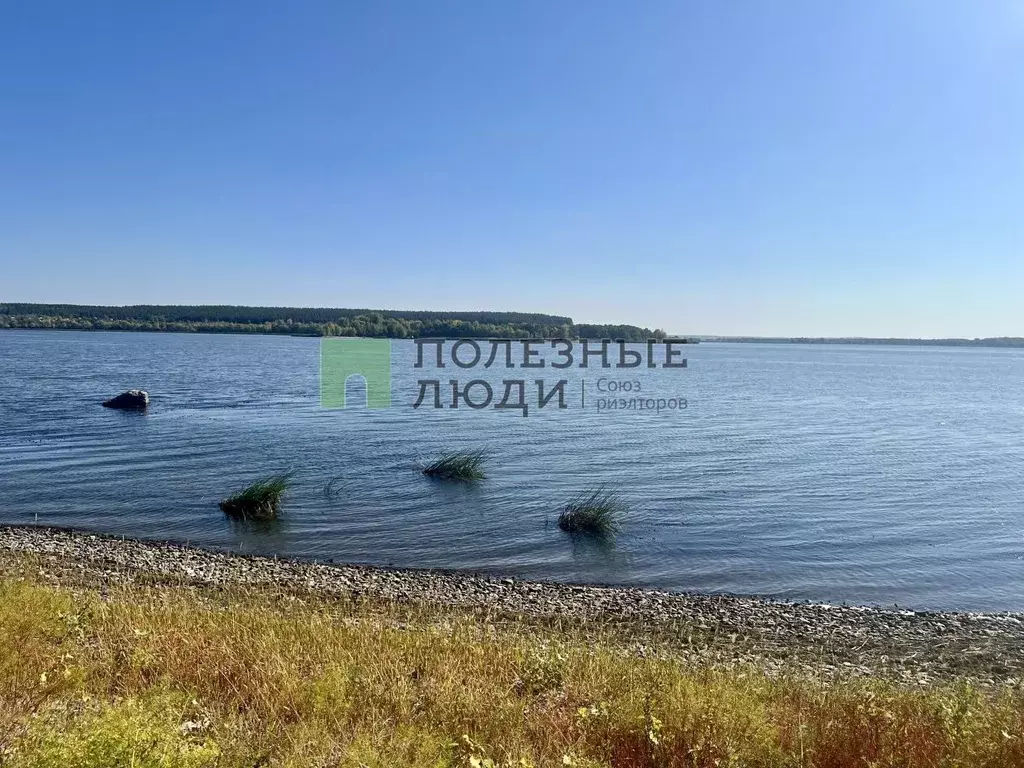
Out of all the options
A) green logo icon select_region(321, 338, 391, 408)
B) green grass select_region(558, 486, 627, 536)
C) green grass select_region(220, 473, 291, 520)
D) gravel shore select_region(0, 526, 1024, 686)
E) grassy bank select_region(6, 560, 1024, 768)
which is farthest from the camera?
green logo icon select_region(321, 338, 391, 408)

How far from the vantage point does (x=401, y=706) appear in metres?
6.12

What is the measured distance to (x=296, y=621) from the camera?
8.80 meters

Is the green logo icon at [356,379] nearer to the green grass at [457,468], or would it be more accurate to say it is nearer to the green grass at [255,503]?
the green grass at [457,468]

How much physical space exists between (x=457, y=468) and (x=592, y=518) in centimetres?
663

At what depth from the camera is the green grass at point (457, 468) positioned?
22922mm

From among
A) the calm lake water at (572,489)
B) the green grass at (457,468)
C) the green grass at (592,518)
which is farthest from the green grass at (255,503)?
the green grass at (592,518)

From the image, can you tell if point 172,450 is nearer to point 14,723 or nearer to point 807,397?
A: point 14,723

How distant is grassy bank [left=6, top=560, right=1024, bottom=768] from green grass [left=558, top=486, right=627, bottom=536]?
9041 millimetres

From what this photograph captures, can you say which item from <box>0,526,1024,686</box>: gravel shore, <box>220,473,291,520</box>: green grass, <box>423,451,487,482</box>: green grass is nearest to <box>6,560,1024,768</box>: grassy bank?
<box>0,526,1024,686</box>: gravel shore

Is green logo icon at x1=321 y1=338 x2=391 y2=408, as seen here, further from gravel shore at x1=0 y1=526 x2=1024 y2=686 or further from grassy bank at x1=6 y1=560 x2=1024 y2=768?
grassy bank at x1=6 y1=560 x2=1024 y2=768

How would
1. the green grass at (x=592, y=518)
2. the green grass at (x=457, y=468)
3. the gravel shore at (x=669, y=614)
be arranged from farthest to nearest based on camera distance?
the green grass at (x=457, y=468) < the green grass at (x=592, y=518) < the gravel shore at (x=669, y=614)

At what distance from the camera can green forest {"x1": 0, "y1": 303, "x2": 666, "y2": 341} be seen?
138750 millimetres

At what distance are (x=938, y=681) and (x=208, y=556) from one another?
1360 cm

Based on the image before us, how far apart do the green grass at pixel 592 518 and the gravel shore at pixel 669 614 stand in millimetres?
3984
